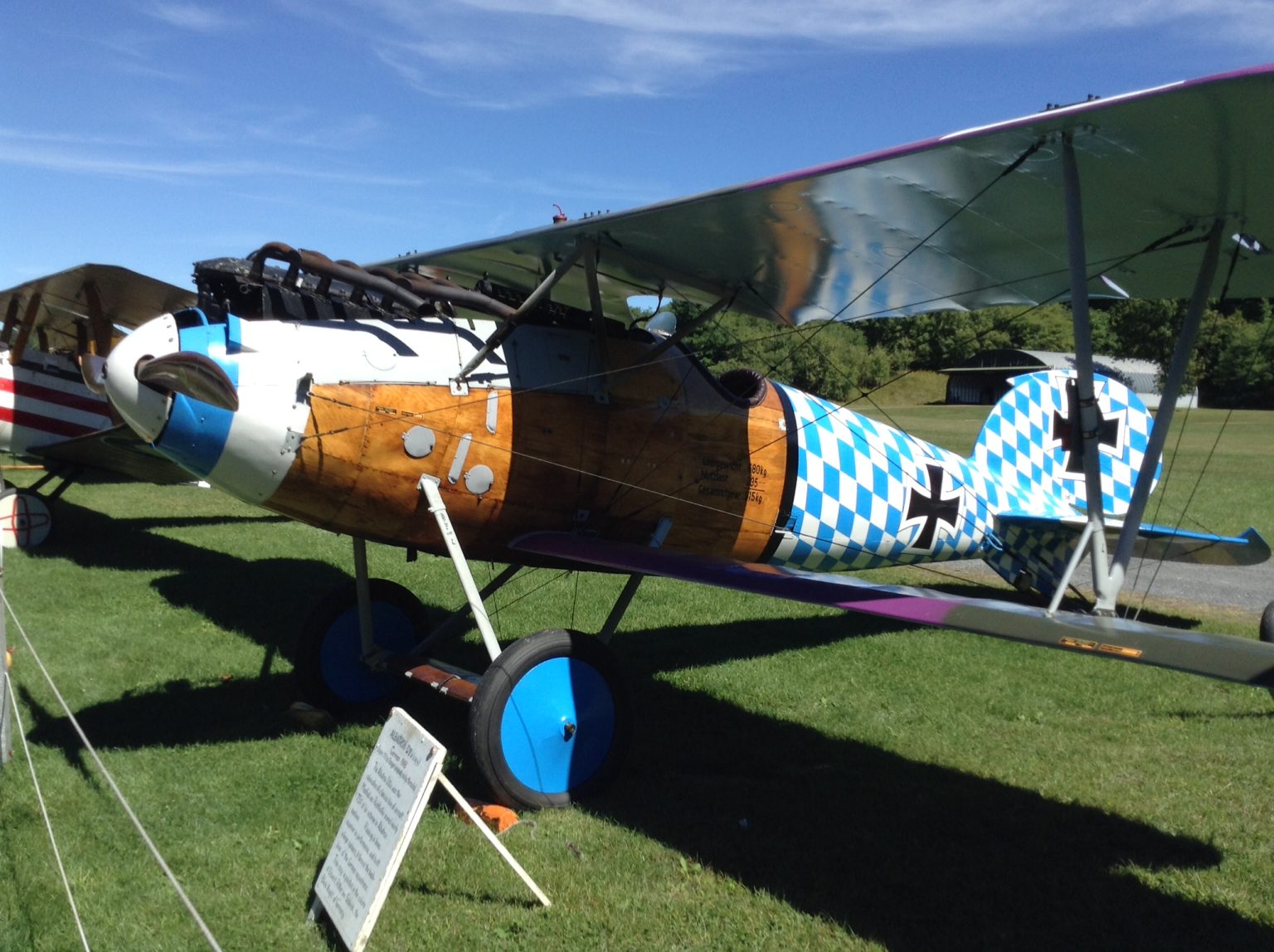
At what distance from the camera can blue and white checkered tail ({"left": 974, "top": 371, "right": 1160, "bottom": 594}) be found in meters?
7.96

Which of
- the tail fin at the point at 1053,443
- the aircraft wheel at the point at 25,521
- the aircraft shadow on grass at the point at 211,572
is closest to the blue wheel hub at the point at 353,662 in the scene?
the aircraft shadow on grass at the point at 211,572

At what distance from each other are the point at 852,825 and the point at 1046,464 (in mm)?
5103

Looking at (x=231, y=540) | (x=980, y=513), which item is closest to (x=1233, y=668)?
(x=980, y=513)

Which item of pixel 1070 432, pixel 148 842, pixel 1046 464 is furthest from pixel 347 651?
pixel 1070 432

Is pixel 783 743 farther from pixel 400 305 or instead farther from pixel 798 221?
pixel 400 305

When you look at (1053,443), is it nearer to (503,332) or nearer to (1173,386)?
(1173,386)

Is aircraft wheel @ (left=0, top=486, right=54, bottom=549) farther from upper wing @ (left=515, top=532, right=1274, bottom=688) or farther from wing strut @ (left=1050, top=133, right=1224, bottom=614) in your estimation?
wing strut @ (left=1050, top=133, right=1224, bottom=614)

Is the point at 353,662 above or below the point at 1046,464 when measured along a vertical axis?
below

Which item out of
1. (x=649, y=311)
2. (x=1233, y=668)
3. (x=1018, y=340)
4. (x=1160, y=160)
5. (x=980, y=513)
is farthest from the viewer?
(x=1018, y=340)

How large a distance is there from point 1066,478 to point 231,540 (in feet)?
30.8

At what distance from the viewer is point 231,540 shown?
12.4 metres

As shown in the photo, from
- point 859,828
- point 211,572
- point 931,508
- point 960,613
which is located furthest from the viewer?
point 211,572

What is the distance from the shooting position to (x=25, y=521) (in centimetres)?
1170

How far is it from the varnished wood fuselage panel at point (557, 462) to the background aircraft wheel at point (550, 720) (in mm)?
865
